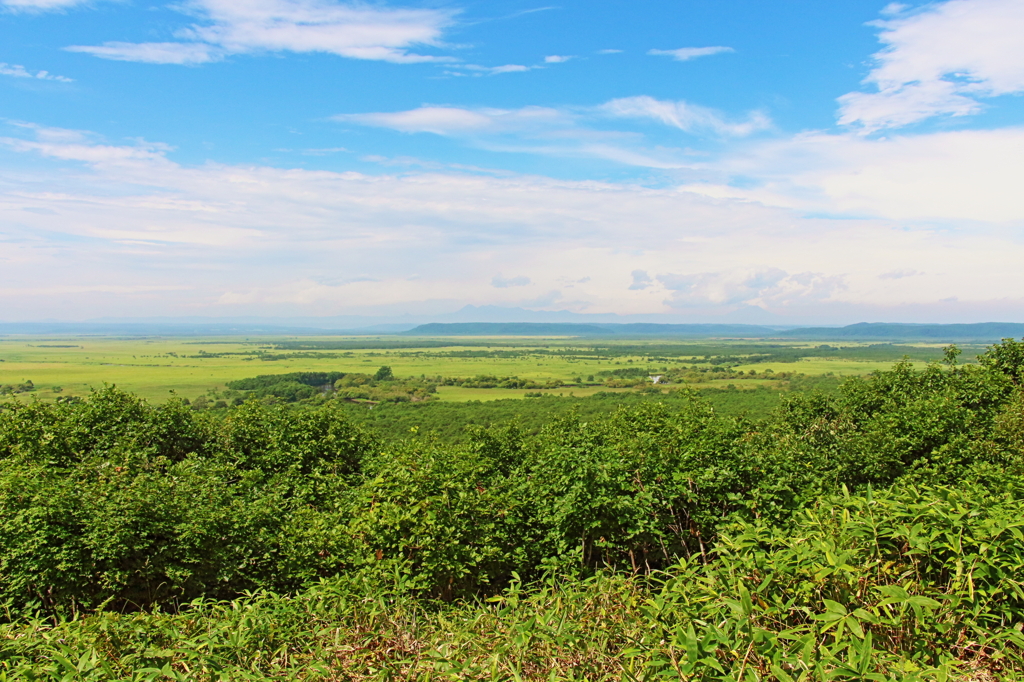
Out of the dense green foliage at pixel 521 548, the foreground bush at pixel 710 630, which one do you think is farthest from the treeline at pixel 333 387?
the foreground bush at pixel 710 630

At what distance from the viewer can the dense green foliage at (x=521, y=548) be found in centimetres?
369

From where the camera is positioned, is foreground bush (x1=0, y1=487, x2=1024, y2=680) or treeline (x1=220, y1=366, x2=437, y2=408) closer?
foreground bush (x1=0, y1=487, x2=1024, y2=680)

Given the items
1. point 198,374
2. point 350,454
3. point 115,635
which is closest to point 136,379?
point 198,374

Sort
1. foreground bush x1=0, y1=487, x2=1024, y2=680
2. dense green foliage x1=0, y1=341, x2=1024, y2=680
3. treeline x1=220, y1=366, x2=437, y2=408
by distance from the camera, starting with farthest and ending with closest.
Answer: treeline x1=220, y1=366, x2=437, y2=408
dense green foliage x1=0, y1=341, x2=1024, y2=680
foreground bush x1=0, y1=487, x2=1024, y2=680

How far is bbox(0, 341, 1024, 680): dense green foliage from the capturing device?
369cm

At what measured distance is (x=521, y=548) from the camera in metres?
11.0

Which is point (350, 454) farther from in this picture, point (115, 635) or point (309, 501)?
point (115, 635)

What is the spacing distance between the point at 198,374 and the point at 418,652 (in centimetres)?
12797

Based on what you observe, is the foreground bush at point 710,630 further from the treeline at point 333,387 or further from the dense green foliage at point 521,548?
the treeline at point 333,387

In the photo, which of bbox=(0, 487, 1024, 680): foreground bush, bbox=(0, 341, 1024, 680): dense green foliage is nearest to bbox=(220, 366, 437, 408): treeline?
bbox=(0, 341, 1024, 680): dense green foliage

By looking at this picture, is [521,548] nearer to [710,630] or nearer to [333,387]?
[710,630]

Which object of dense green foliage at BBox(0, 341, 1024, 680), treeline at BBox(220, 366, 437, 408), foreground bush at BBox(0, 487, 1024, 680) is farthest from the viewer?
treeline at BBox(220, 366, 437, 408)

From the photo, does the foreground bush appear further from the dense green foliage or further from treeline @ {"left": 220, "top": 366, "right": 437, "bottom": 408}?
treeline @ {"left": 220, "top": 366, "right": 437, "bottom": 408}

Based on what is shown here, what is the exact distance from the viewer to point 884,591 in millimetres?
3479
